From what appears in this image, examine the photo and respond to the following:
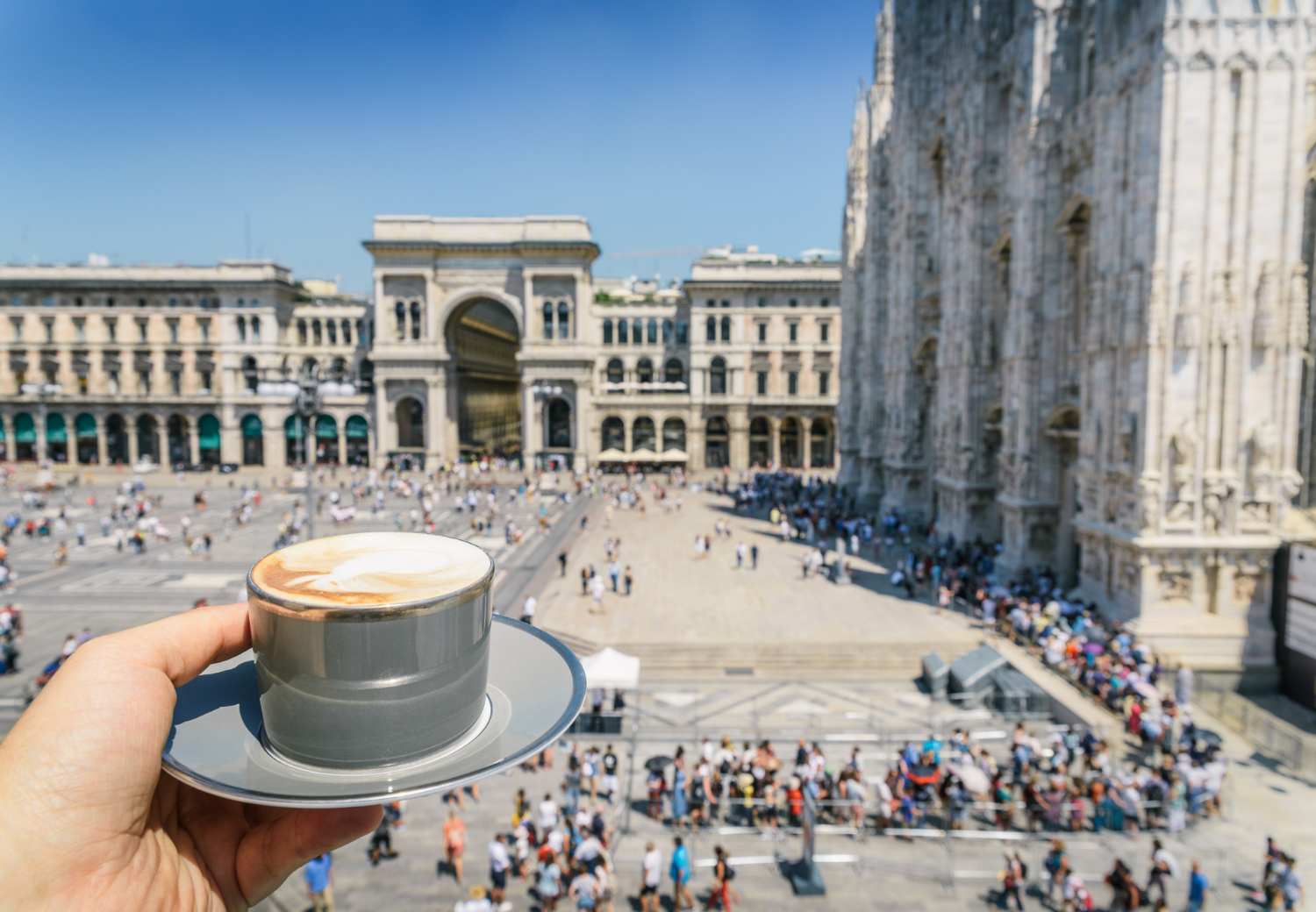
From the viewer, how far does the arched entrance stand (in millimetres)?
71562

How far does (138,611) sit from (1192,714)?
2943 cm

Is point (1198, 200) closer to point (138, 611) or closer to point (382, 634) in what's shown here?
point (382, 634)

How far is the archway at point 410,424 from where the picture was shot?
69.4 meters

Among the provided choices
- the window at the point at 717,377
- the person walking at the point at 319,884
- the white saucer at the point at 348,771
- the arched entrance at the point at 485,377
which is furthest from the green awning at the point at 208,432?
the white saucer at the point at 348,771

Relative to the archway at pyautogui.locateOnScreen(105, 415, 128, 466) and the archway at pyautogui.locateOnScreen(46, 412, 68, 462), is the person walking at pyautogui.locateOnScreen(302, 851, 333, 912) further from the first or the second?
the archway at pyautogui.locateOnScreen(46, 412, 68, 462)

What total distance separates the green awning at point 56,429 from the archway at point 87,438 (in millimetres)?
1111

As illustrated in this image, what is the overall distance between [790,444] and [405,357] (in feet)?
114

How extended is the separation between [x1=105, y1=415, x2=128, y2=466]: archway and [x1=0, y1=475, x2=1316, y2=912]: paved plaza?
34823 millimetres

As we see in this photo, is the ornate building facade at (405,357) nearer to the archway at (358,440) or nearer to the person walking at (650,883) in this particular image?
the archway at (358,440)

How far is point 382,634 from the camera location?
2367mm

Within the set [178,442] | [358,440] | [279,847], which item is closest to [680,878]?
[279,847]

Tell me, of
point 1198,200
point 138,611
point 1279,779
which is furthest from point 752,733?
point 138,611

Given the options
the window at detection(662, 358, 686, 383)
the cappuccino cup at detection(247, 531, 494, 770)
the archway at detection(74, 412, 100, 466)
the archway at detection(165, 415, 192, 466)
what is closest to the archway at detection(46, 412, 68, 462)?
the archway at detection(74, 412, 100, 466)

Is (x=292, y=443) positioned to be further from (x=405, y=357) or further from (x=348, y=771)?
(x=348, y=771)
